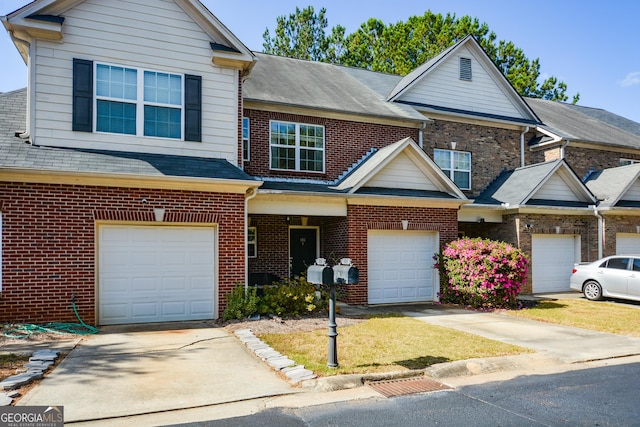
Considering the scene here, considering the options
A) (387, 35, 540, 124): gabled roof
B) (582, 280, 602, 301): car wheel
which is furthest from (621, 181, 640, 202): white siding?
(582, 280, 602, 301): car wheel

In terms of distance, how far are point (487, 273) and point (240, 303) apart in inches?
274

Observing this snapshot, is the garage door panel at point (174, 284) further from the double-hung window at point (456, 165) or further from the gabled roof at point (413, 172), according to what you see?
the double-hung window at point (456, 165)

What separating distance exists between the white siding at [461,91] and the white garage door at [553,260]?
5.83 meters

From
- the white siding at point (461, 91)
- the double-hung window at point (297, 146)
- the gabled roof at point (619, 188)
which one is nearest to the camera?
the double-hung window at point (297, 146)

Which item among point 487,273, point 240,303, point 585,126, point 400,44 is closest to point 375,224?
point 487,273

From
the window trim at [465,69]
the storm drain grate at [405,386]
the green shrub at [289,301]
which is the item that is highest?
the window trim at [465,69]

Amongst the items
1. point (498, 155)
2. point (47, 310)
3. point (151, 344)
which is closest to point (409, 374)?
point (151, 344)

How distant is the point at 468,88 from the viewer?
19.4 metres

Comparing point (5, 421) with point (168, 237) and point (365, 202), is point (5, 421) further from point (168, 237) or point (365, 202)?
point (365, 202)

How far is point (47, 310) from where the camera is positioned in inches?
387

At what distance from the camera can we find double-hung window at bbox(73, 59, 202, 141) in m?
10.9

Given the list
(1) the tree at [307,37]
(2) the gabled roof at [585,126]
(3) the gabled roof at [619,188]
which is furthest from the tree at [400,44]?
(3) the gabled roof at [619,188]

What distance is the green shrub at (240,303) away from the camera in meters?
10.9

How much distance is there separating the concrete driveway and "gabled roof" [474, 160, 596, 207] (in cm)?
1188
